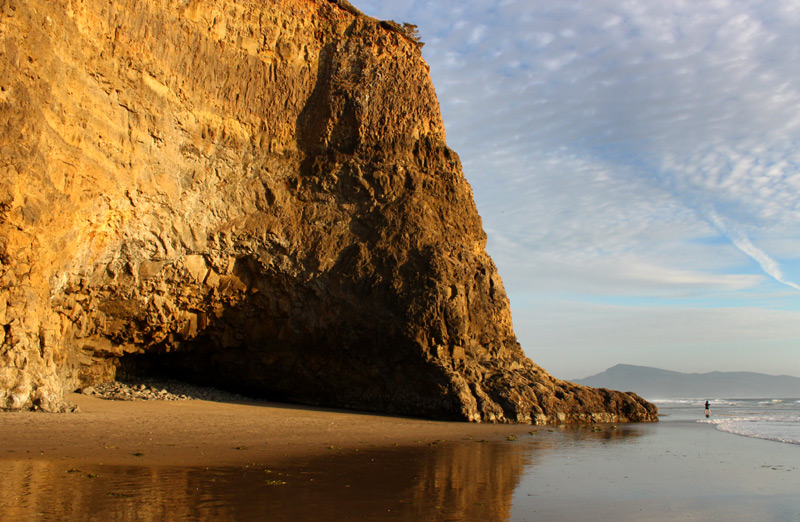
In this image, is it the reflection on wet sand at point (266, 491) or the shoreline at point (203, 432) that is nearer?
the reflection on wet sand at point (266, 491)

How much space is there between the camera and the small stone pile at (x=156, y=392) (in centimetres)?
1677

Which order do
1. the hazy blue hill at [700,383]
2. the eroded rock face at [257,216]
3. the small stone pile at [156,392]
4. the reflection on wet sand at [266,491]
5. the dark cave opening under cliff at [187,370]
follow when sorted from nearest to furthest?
the reflection on wet sand at [266,491], the eroded rock face at [257,216], the small stone pile at [156,392], the dark cave opening under cliff at [187,370], the hazy blue hill at [700,383]

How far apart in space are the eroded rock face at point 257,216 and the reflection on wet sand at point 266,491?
7.38 m

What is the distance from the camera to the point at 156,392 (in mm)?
17578

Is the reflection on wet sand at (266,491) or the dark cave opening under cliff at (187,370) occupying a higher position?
the dark cave opening under cliff at (187,370)

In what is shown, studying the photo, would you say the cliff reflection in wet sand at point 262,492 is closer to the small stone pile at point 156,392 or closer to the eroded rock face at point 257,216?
the eroded rock face at point 257,216

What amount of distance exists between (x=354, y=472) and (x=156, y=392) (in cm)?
1197

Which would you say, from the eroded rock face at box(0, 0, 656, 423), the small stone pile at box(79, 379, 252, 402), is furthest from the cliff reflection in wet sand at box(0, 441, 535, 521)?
the small stone pile at box(79, 379, 252, 402)

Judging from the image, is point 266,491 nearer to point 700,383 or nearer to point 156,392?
point 156,392

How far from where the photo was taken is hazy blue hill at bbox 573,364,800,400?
13338cm

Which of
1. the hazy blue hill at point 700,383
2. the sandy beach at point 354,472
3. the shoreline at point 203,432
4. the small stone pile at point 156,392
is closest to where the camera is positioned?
the sandy beach at point 354,472

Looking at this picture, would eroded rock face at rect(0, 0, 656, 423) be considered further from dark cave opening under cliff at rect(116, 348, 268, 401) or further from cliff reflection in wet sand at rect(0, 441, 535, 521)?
cliff reflection in wet sand at rect(0, 441, 535, 521)

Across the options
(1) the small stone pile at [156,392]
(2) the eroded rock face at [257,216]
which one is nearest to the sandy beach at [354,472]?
(1) the small stone pile at [156,392]

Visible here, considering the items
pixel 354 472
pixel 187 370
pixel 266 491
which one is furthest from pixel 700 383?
pixel 266 491
